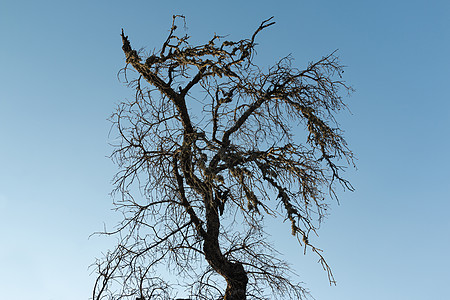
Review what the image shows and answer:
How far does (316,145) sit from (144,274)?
2.24 m

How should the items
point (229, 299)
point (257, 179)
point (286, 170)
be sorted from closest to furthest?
point (257, 179)
point (286, 170)
point (229, 299)

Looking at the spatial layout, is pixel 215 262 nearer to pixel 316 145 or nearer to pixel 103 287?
pixel 103 287

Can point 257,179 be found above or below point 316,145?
below

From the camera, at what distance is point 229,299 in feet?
17.6

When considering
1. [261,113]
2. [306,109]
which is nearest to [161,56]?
[261,113]

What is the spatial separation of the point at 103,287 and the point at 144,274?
17.2 inches

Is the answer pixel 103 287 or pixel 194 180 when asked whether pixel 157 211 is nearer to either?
pixel 194 180

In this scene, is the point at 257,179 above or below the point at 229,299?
above

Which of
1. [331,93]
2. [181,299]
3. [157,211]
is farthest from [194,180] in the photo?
[331,93]

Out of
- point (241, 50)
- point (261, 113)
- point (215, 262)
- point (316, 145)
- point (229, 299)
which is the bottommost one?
point (229, 299)

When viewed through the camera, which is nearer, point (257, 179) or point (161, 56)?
point (257, 179)

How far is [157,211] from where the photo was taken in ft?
17.3

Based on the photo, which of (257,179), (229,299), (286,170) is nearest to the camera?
(257,179)

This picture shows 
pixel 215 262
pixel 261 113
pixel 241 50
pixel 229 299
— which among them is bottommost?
pixel 229 299
